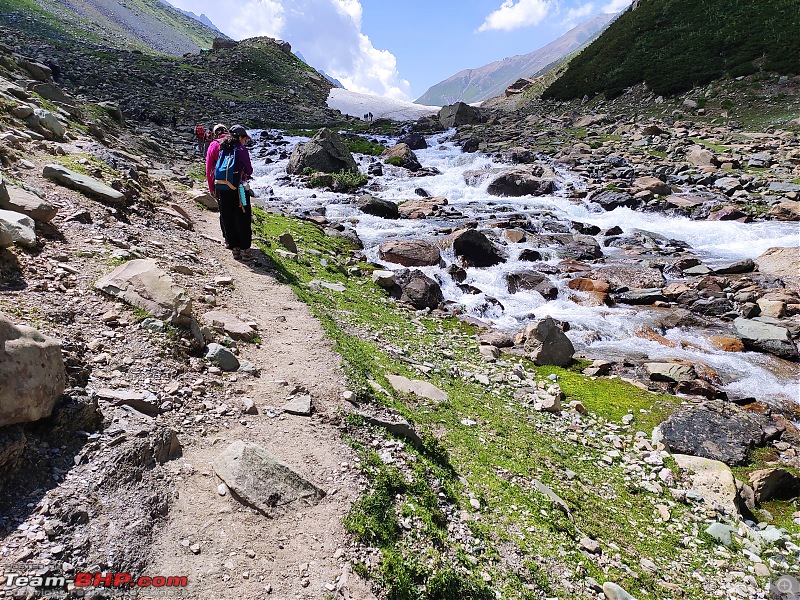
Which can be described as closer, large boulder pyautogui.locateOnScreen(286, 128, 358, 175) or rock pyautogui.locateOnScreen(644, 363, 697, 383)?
rock pyautogui.locateOnScreen(644, 363, 697, 383)

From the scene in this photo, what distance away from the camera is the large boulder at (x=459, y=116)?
222 ft

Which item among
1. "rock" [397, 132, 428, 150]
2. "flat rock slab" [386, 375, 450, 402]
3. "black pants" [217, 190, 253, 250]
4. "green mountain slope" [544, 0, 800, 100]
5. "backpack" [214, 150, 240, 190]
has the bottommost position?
"flat rock slab" [386, 375, 450, 402]

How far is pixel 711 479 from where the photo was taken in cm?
862

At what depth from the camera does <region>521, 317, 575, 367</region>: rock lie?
13.3 metres

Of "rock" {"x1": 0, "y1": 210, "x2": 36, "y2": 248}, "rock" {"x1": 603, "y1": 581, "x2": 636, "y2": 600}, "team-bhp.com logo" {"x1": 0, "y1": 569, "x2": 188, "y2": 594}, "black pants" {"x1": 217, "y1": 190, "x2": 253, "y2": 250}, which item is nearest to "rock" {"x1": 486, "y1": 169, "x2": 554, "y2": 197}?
"black pants" {"x1": 217, "y1": 190, "x2": 253, "y2": 250}

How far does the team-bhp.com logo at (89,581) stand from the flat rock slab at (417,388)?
18.6ft

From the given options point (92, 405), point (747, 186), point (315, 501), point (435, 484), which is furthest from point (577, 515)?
point (747, 186)

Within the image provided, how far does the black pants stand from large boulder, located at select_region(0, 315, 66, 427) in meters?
8.35

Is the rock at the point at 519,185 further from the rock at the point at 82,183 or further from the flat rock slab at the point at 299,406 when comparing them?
the flat rock slab at the point at 299,406

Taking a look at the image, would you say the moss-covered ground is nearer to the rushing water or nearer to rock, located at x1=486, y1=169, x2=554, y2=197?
the rushing water

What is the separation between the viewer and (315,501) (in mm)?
4996

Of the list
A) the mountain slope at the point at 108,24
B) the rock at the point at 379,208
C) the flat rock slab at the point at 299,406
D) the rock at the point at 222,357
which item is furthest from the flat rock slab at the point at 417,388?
the mountain slope at the point at 108,24

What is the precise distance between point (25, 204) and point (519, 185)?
1232 inches

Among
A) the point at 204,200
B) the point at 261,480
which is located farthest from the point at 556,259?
the point at 261,480
